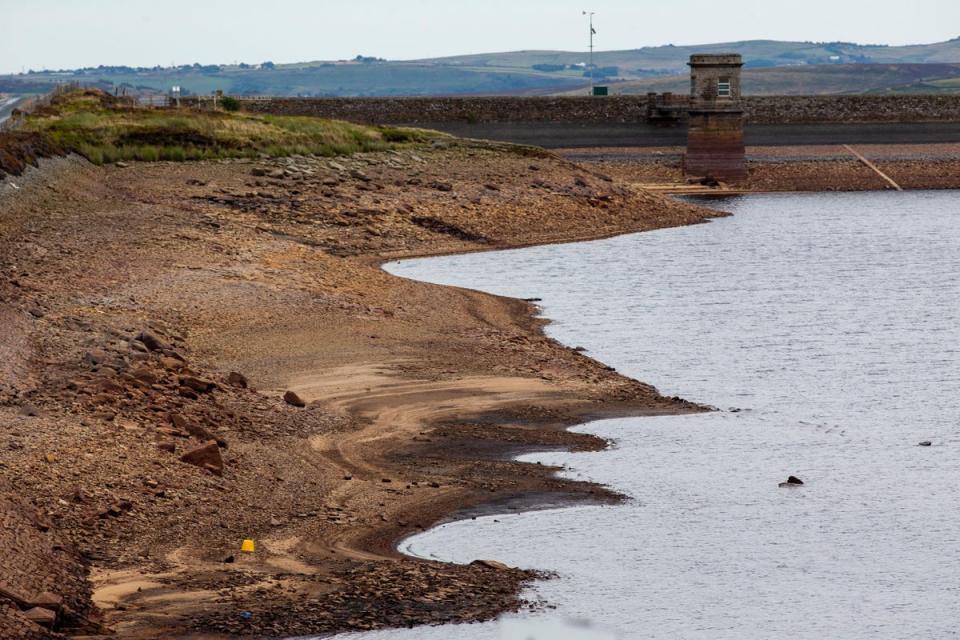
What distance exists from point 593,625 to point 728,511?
15.1 ft

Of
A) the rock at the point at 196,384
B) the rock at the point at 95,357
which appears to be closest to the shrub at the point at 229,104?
the rock at the point at 95,357

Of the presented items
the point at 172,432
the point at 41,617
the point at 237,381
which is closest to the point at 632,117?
the point at 237,381

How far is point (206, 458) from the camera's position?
1891cm

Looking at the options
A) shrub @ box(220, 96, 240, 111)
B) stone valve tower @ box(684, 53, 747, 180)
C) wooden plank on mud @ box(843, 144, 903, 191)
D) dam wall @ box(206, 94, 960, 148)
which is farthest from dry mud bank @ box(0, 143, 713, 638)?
wooden plank on mud @ box(843, 144, 903, 191)

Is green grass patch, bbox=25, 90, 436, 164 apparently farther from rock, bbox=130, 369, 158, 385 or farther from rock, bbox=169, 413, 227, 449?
rock, bbox=169, 413, 227, 449

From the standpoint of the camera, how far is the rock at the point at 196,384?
2246cm

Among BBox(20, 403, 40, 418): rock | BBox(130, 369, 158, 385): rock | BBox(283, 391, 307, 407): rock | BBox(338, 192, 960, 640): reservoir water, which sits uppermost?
BBox(20, 403, 40, 418): rock

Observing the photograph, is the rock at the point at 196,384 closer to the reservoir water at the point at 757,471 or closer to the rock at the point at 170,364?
the rock at the point at 170,364

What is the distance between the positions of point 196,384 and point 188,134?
41.7 meters

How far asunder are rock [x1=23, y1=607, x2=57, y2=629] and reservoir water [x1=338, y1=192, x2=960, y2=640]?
2.97m

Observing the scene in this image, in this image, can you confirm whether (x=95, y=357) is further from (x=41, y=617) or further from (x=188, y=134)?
(x=188, y=134)

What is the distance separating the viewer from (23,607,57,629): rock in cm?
1308

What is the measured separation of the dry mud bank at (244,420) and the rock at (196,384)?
0.06m

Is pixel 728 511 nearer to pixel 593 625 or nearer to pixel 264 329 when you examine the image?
pixel 593 625
